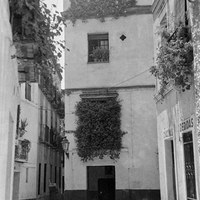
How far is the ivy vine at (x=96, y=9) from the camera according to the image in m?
16.8

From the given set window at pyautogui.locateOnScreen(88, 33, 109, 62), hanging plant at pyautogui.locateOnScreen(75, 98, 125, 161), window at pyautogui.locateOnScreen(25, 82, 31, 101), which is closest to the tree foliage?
hanging plant at pyautogui.locateOnScreen(75, 98, 125, 161)

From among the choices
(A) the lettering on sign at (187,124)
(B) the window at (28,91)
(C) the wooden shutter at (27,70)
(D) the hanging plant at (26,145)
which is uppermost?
(B) the window at (28,91)

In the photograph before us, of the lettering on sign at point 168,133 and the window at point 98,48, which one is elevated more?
the window at point 98,48

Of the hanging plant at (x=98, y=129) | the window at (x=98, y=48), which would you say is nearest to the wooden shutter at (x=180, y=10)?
the hanging plant at (x=98, y=129)

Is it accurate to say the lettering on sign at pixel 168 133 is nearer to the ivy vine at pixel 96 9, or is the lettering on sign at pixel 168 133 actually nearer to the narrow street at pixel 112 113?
the narrow street at pixel 112 113

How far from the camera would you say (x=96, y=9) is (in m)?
16.9

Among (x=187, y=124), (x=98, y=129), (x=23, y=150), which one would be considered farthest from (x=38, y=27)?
(x=23, y=150)

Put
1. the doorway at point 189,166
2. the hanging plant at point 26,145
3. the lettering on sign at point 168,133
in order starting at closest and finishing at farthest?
the doorway at point 189,166, the lettering on sign at point 168,133, the hanging plant at point 26,145

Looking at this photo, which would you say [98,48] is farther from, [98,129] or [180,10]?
[180,10]

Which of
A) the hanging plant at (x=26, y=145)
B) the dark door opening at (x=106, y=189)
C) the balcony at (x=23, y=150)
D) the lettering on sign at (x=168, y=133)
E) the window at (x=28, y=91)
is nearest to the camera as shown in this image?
the lettering on sign at (x=168, y=133)

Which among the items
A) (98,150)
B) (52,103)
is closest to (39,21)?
(98,150)

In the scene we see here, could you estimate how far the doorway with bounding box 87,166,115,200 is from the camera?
65.3 feet

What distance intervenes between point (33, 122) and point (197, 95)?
14.4 m

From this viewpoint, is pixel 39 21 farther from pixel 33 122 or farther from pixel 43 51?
pixel 33 122
